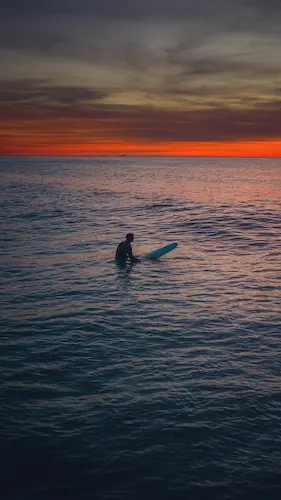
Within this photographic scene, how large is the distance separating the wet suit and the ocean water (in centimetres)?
76

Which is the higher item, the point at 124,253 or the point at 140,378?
the point at 124,253

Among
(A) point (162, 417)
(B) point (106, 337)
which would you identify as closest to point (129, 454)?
(A) point (162, 417)

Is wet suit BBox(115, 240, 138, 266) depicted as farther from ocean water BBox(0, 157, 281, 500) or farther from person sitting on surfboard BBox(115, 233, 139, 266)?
ocean water BBox(0, 157, 281, 500)

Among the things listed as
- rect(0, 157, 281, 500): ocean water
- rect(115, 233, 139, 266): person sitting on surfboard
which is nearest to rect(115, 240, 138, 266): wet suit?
rect(115, 233, 139, 266): person sitting on surfboard

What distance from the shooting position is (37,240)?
2784cm

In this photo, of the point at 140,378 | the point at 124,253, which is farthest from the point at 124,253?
the point at 140,378

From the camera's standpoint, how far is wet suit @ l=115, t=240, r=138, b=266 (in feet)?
68.1

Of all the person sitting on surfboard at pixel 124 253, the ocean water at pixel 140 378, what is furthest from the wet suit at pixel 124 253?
the ocean water at pixel 140 378

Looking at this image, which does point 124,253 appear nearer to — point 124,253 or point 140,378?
point 124,253

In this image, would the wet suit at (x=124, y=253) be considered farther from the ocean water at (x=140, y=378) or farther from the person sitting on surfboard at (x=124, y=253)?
the ocean water at (x=140, y=378)

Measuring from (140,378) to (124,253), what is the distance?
11262 mm

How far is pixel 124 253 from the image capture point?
20953 millimetres

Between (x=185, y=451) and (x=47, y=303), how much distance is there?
885cm

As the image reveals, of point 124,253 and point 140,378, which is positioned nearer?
point 140,378
